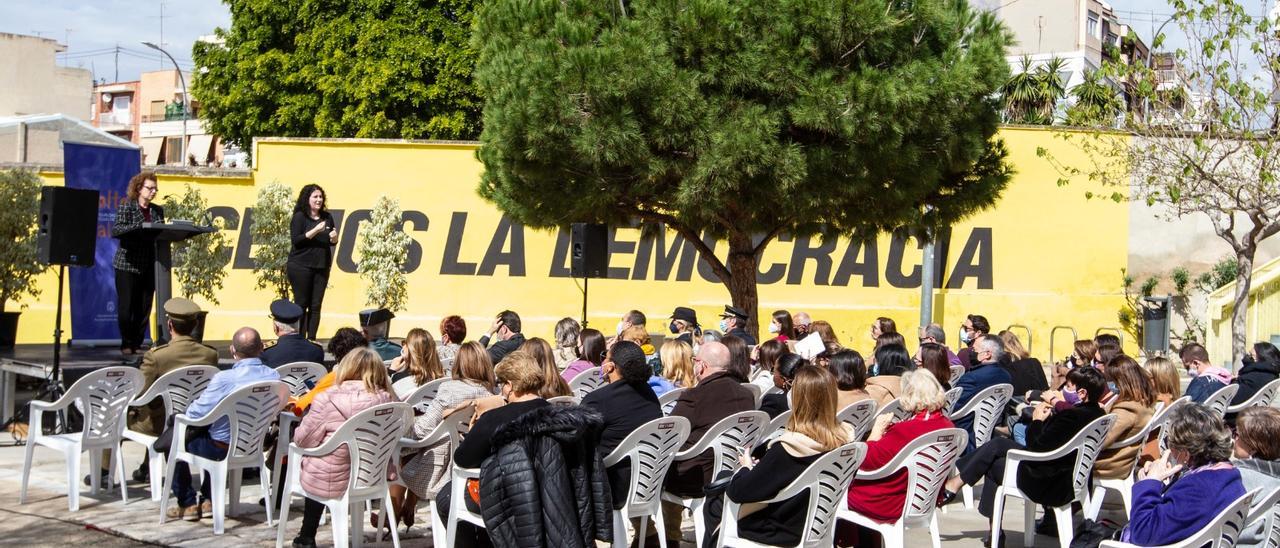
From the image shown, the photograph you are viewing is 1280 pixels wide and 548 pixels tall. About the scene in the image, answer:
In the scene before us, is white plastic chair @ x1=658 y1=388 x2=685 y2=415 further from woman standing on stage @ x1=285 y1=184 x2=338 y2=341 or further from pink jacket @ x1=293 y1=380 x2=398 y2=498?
woman standing on stage @ x1=285 y1=184 x2=338 y2=341

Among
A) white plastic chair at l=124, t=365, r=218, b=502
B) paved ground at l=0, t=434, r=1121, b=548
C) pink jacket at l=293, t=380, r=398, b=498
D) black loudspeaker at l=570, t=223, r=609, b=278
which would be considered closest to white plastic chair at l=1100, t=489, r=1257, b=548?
paved ground at l=0, t=434, r=1121, b=548

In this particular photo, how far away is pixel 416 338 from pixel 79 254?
13.1ft

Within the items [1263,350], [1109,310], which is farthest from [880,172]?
[1109,310]

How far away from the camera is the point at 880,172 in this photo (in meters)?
12.0

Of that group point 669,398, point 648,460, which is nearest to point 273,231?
point 669,398

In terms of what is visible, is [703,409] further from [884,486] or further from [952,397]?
[952,397]

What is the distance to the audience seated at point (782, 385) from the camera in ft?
23.3

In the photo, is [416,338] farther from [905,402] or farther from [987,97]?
[987,97]

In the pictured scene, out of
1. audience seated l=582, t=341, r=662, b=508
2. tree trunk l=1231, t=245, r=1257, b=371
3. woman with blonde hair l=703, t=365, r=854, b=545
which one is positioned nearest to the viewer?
woman with blonde hair l=703, t=365, r=854, b=545

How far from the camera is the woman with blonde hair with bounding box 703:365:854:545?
509 centimetres

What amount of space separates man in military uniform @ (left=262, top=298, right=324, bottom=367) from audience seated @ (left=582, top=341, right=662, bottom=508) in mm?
2936

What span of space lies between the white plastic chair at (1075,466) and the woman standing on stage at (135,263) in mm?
6948

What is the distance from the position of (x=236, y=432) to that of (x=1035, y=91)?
3571 cm

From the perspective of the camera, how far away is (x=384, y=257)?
1650 centimetres
